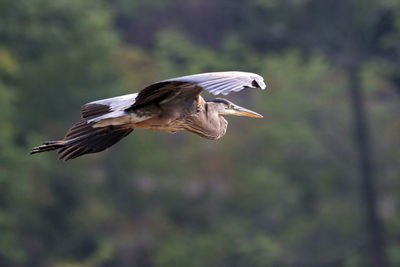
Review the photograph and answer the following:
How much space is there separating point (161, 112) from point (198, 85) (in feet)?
2.97

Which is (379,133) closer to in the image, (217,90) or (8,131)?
(8,131)

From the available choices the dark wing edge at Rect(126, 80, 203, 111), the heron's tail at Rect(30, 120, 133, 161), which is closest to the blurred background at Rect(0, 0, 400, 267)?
the heron's tail at Rect(30, 120, 133, 161)

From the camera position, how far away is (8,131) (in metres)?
20.9

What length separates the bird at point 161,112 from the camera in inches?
245

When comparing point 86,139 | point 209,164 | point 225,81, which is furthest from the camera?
point 209,164

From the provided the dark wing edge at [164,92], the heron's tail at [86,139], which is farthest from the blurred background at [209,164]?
the dark wing edge at [164,92]

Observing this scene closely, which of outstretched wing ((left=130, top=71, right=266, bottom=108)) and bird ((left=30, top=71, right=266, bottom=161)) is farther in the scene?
bird ((left=30, top=71, right=266, bottom=161))

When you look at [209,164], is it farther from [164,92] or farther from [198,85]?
[198,85]

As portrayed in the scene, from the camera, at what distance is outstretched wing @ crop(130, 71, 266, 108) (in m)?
6.03

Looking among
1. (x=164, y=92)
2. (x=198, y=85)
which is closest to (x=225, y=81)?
(x=198, y=85)

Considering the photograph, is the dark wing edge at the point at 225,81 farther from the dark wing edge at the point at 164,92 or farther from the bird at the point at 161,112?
the dark wing edge at the point at 164,92

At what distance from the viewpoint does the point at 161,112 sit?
6.91m

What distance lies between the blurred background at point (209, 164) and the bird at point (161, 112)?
527 inches

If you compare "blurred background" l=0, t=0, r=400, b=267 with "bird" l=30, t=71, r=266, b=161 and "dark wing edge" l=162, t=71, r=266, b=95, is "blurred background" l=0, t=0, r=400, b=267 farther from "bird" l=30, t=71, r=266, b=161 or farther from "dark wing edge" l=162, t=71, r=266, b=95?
"dark wing edge" l=162, t=71, r=266, b=95
